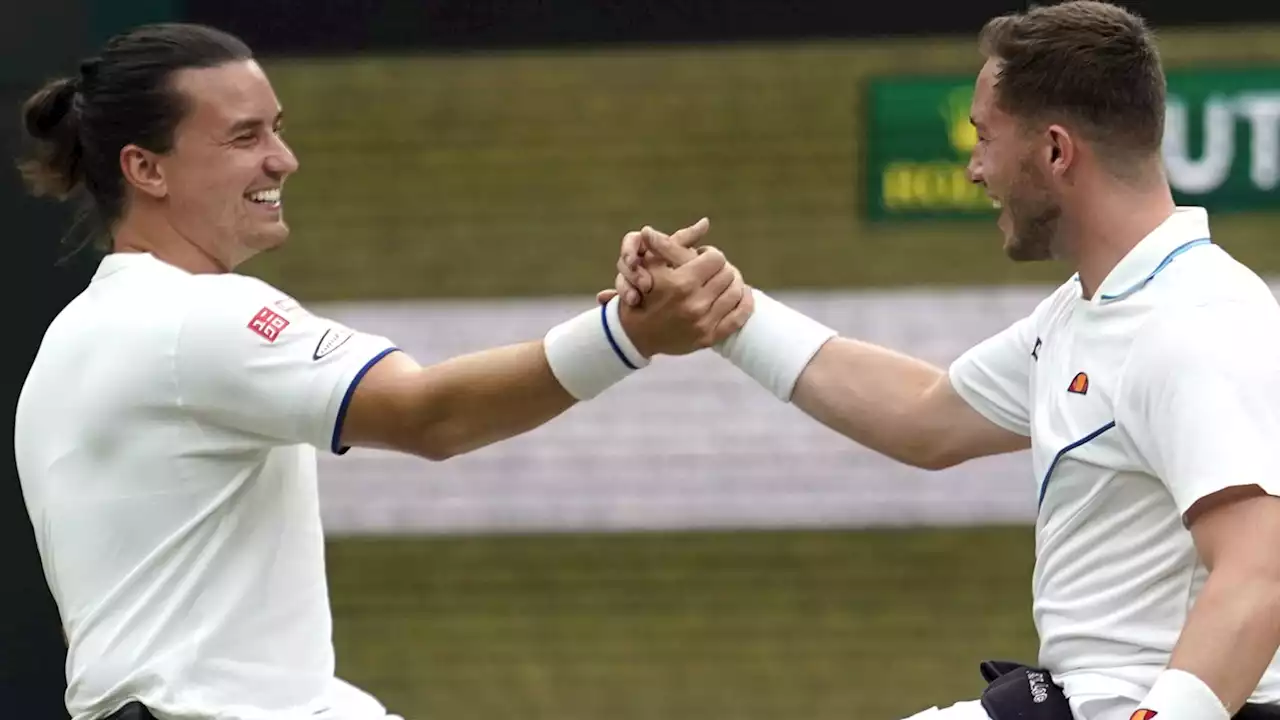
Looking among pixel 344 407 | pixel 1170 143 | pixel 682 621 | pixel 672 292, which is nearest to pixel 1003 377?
pixel 672 292

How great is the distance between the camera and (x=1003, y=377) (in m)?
3.28

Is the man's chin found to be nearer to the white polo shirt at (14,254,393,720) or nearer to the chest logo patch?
the white polo shirt at (14,254,393,720)

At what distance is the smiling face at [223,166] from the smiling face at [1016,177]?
1.26 m

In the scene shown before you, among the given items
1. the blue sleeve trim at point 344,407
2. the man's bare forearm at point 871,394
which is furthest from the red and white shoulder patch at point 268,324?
the man's bare forearm at point 871,394

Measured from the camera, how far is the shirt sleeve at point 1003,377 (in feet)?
10.5

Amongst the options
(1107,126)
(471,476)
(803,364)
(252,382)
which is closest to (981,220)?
(471,476)

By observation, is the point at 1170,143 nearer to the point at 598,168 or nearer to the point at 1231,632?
the point at 598,168

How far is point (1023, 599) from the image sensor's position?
5949mm

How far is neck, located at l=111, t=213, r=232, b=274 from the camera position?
313 cm

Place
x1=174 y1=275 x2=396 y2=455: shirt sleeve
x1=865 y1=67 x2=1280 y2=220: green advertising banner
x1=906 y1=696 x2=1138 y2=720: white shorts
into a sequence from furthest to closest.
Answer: x1=865 y1=67 x2=1280 y2=220: green advertising banner, x1=174 y1=275 x2=396 y2=455: shirt sleeve, x1=906 y1=696 x2=1138 y2=720: white shorts

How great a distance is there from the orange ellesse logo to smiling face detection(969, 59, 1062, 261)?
292 mm

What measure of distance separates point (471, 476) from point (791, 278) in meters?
1.31

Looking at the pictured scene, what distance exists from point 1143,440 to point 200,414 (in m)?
1.50

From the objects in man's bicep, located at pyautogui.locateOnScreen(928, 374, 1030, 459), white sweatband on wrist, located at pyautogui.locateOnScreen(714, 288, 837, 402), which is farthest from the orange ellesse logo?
white sweatband on wrist, located at pyautogui.locateOnScreen(714, 288, 837, 402)
